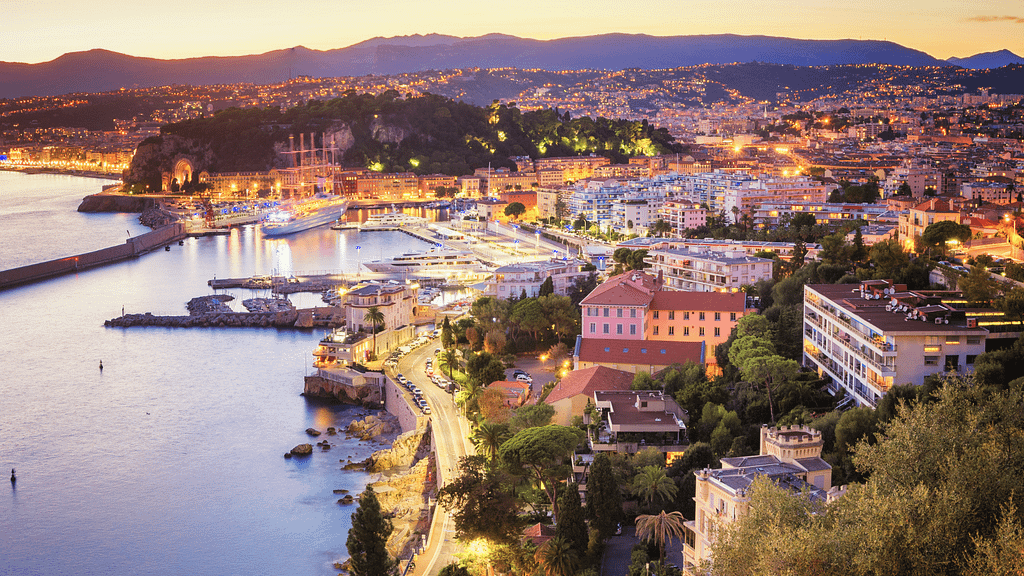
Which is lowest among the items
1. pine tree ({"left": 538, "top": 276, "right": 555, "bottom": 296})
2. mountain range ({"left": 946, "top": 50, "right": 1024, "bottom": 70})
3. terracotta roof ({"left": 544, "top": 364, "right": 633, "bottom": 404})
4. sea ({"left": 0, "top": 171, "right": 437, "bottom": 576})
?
sea ({"left": 0, "top": 171, "right": 437, "bottom": 576})

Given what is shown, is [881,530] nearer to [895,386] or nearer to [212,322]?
[895,386]

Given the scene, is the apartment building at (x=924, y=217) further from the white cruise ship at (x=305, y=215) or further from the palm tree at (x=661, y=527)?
the white cruise ship at (x=305, y=215)

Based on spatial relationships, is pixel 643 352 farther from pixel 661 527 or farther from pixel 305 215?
pixel 305 215

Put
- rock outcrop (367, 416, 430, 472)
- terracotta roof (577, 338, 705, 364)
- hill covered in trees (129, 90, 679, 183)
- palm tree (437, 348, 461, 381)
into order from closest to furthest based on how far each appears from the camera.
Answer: rock outcrop (367, 416, 430, 472)
terracotta roof (577, 338, 705, 364)
palm tree (437, 348, 461, 381)
hill covered in trees (129, 90, 679, 183)

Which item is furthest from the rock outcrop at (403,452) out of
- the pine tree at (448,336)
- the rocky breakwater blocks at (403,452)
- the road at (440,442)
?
the pine tree at (448,336)

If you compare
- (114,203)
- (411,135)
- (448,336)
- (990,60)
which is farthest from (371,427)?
(990,60)

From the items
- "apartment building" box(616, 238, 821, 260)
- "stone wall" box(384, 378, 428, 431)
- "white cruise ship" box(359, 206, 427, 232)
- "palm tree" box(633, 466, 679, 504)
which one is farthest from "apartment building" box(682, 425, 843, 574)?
"white cruise ship" box(359, 206, 427, 232)

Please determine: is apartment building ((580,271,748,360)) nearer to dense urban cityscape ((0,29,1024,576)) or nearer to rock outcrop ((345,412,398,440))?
dense urban cityscape ((0,29,1024,576))

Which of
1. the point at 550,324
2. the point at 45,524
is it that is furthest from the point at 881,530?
the point at 550,324
